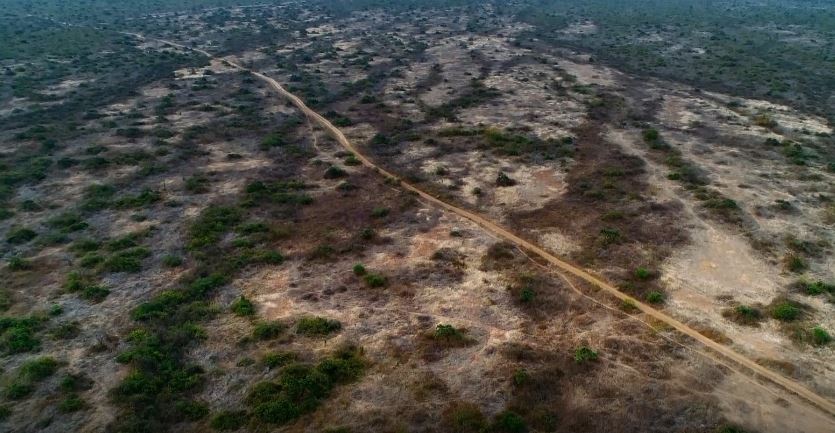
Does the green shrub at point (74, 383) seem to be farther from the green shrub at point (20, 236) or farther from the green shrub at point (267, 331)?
the green shrub at point (20, 236)

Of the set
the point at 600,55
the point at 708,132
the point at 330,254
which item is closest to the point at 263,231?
the point at 330,254

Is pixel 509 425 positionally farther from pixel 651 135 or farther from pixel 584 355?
pixel 651 135

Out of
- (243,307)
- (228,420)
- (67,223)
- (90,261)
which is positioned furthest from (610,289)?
(67,223)

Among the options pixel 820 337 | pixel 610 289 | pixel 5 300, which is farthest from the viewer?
pixel 610 289

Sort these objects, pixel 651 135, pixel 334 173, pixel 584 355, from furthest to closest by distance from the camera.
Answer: pixel 651 135
pixel 334 173
pixel 584 355

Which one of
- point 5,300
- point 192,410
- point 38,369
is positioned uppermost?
point 38,369

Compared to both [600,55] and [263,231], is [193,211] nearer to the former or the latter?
[263,231]
